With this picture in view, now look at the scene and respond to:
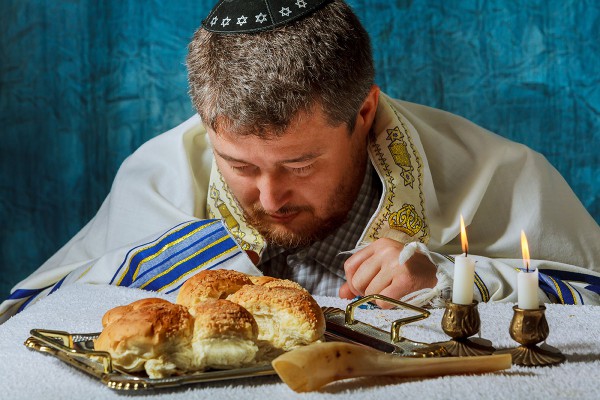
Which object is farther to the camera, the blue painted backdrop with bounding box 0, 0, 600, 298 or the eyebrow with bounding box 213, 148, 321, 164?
the blue painted backdrop with bounding box 0, 0, 600, 298

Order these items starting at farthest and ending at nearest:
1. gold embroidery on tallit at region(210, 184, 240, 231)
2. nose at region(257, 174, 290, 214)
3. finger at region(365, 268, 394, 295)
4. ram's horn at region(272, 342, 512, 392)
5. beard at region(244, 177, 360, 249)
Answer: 1. gold embroidery on tallit at region(210, 184, 240, 231)
2. beard at region(244, 177, 360, 249)
3. nose at region(257, 174, 290, 214)
4. finger at region(365, 268, 394, 295)
5. ram's horn at region(272, 342, 512, 392)

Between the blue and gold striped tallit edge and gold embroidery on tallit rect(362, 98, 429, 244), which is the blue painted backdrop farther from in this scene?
the blue and gold striped tallit edge

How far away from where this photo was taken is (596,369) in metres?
0.94

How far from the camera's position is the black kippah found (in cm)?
154

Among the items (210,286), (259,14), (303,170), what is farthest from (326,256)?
(210,286)

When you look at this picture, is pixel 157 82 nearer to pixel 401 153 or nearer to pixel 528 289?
pixel 401 153

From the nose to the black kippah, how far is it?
22cm

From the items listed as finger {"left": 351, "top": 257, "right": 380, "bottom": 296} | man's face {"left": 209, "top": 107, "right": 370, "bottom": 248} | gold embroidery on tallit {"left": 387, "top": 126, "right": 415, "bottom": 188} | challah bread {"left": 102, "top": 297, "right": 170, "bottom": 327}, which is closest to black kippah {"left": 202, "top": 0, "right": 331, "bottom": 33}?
man's face {"left": 209, "top": 107, "right": 370, "bottom": 248}

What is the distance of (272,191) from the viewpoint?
153 centimetres

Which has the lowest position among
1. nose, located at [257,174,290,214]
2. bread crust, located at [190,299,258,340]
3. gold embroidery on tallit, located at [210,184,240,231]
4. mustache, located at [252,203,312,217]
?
gold embroidery on tallit, located at [210,184,240,231]

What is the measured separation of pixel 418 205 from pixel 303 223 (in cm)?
20

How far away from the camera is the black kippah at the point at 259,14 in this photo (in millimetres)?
1542

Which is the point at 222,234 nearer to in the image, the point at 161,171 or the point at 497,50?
the point at 161,171

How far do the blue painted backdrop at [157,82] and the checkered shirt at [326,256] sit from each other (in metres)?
0.57
